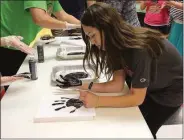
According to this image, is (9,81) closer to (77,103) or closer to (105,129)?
(77,103)

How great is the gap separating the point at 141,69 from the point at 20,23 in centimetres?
108

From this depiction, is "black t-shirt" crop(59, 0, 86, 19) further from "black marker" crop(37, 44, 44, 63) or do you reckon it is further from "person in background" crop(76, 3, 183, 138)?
"person in background" crop(76, 3, 183, 138)

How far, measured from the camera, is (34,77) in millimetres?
1555

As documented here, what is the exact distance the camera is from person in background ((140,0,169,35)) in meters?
2.90

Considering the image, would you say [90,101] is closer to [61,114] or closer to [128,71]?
[61,114]

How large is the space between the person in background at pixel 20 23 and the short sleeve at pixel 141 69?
0.85 metres

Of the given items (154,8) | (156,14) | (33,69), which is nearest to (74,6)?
(154,8)

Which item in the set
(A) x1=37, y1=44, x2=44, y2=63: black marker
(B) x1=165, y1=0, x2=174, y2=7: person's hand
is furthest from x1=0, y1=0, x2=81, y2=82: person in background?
(B) x1=165, y1=0, x2=174, y2=7: person's hand

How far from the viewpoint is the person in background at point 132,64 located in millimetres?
1206

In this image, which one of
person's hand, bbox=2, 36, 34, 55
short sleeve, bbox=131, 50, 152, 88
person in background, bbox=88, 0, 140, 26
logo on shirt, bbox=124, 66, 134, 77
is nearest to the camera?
short sleeve, bbox=131, 50, 152, 88

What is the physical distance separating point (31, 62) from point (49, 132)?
545mm

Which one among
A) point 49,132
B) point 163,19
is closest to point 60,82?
point 49,132

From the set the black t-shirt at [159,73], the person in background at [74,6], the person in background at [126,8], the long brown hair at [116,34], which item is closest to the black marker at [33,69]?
the long brown hair at [116,34]

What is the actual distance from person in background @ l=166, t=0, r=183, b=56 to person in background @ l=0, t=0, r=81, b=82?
1.07 metres
